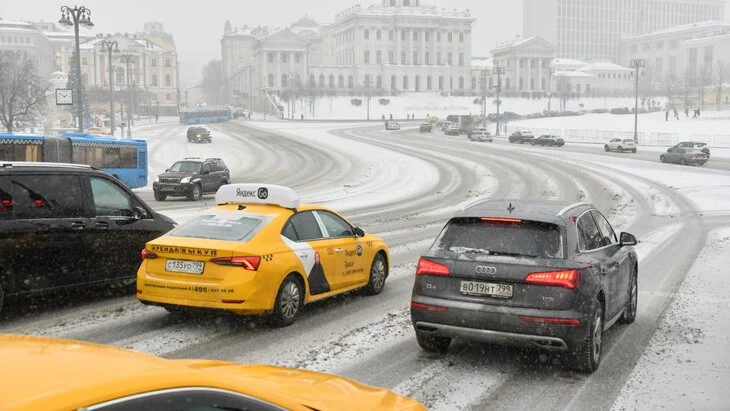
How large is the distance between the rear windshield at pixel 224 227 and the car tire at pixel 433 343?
2.31 meters

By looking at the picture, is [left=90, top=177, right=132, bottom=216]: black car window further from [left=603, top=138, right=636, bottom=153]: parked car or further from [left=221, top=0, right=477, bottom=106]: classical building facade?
[left=221, top=0, right=477, bottom=106]: classical building facade

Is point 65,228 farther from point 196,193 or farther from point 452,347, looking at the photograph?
point 196,193

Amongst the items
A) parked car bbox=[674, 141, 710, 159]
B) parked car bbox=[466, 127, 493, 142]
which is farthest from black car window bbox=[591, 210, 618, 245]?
parked car bbox=[466, 127, 493, 142]

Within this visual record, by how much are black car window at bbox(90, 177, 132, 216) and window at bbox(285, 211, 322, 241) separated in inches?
100

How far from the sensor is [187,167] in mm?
31844

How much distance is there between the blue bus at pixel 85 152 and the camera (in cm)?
2867

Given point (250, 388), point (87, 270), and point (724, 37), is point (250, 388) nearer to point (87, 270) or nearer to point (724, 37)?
point (87, 270)

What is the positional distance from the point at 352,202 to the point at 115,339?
21.0m

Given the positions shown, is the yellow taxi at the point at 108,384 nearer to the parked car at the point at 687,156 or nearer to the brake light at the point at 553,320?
the brake light at the point at 553,320

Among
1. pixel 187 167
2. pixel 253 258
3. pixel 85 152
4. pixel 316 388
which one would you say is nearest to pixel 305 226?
pixel 253 258

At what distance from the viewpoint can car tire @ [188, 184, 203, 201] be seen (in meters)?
30.4

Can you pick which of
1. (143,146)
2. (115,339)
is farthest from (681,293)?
(143,146)

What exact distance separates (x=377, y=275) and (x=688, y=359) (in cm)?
456

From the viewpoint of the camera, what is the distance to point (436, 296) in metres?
7.42
